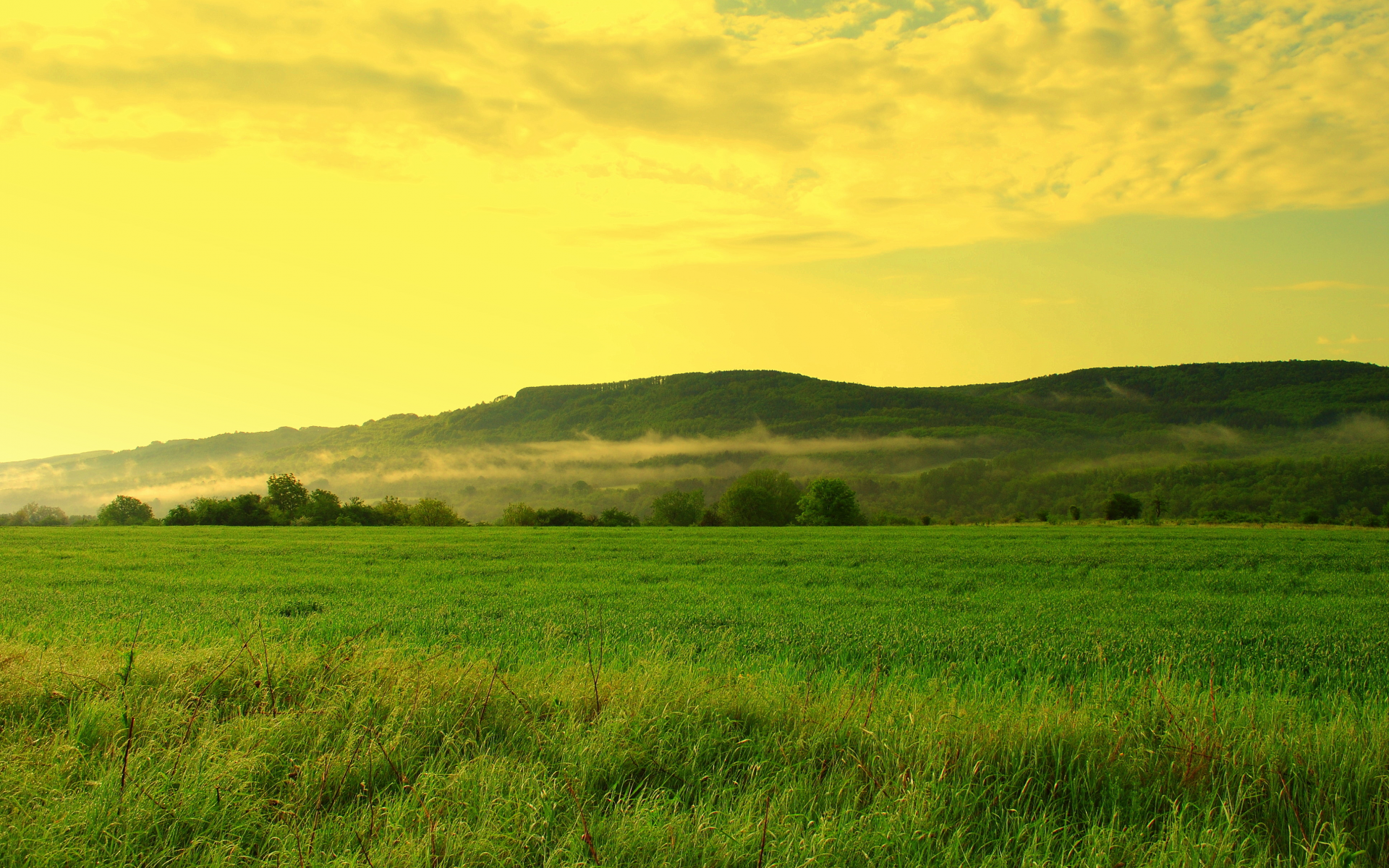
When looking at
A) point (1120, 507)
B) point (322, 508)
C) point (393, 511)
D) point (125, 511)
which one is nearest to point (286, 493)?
point (322, 508)

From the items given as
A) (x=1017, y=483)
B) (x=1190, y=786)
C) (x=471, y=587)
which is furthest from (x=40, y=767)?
(x=1017, y=483)

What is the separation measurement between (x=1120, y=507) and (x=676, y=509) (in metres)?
55.1

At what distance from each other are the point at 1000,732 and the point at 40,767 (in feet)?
18.0

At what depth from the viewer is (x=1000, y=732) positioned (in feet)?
13.8

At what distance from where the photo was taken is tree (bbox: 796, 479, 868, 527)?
85000 mm

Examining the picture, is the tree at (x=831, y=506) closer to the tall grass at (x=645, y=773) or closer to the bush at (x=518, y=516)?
the bush at (x=518, y=516)

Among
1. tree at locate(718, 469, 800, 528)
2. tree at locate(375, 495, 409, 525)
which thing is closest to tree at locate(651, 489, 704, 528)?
tree at locate(718, 469, 800, 528)

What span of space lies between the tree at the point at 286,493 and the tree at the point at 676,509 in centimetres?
4320

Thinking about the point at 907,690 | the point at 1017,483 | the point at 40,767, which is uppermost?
the point at 40,767

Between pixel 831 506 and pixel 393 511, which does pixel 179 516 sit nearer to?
pixel 393 511

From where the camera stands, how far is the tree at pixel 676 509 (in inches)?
3907

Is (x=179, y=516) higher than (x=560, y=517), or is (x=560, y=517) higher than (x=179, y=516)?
(x=179, y=516)

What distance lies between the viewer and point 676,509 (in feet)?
327

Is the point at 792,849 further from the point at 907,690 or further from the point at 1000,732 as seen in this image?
the point at 907,690
